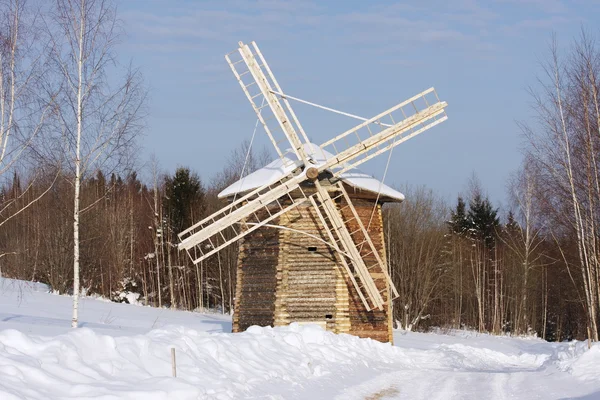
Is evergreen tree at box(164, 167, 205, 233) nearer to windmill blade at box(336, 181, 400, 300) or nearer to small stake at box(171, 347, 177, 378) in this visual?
windmill blade at box(336, 181, 400, 300)

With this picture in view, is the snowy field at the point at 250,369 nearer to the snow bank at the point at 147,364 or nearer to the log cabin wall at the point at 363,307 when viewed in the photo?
the snow bank at the point at 147,364

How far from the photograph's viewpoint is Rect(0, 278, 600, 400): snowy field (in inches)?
373

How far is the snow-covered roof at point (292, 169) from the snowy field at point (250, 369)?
437 cm

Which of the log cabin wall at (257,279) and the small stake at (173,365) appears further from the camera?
the log cabin wall at (257,279)

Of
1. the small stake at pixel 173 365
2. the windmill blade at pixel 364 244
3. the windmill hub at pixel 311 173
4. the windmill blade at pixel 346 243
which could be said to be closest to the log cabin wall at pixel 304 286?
the windmill blade at pixel 364 244

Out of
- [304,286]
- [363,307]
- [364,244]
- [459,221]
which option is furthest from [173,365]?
[459,221]

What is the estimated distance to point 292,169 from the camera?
21.7 m

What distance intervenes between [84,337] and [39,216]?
44360mm

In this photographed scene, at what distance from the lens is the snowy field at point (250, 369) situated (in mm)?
9477

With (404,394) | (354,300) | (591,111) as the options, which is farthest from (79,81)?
(591,111)

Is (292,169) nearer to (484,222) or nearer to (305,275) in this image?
(305,275)

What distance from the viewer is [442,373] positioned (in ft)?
59.3

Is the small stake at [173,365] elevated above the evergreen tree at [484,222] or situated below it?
below

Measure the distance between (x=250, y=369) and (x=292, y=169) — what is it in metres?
9.32
